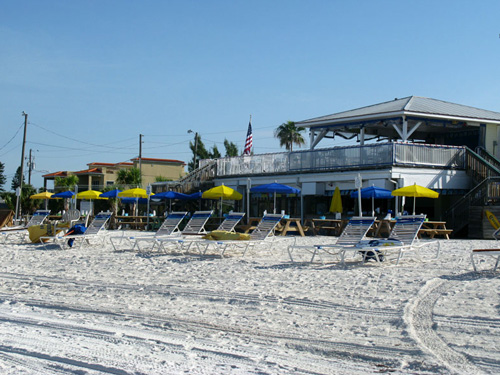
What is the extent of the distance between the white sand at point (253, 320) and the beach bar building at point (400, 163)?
10.5 metres

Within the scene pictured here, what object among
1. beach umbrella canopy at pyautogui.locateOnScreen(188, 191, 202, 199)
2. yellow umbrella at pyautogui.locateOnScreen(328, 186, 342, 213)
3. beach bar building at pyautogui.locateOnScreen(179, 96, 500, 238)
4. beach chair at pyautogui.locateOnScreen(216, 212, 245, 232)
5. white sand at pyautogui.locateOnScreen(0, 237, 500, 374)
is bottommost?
white sand at pyautogui.locateOnScreen(0, 237, 500, 374)

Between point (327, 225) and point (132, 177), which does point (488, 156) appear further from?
point (132, 177)

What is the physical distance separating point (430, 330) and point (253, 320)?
78.5 inches

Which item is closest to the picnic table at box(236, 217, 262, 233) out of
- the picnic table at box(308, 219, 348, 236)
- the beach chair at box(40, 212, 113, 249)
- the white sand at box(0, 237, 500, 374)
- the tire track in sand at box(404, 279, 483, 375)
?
the picnic table at box(308, 219, 348, 236)

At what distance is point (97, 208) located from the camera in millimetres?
40688

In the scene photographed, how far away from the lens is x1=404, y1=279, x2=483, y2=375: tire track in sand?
16.7 ft

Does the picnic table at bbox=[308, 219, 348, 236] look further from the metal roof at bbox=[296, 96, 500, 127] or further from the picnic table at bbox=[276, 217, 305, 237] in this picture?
the metal roof at bbox=[296, 96, 500, 127]

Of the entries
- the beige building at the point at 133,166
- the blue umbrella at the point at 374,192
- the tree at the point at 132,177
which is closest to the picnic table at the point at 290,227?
the blue umbrella at the point at 374,192

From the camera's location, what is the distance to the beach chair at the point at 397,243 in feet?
36.3

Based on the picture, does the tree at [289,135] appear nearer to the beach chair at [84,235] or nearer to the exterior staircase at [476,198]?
the exterior staircase at [476,198]

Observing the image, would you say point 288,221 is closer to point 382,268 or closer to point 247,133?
point 382,268

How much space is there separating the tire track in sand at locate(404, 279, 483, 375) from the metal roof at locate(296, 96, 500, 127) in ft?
54.8

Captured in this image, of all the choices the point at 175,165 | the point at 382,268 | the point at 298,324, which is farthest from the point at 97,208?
the point at 298,324

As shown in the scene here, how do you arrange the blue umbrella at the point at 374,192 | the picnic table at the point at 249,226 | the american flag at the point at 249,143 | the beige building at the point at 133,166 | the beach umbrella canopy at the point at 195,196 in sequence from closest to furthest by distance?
the picnic table at the point at 249,226 → the blue umbrella at the point at 374,192 → the beach umbrella canopy at the point at 195,196 → the american flag at the point at 249,143 → the beige building at the point at 133,166
